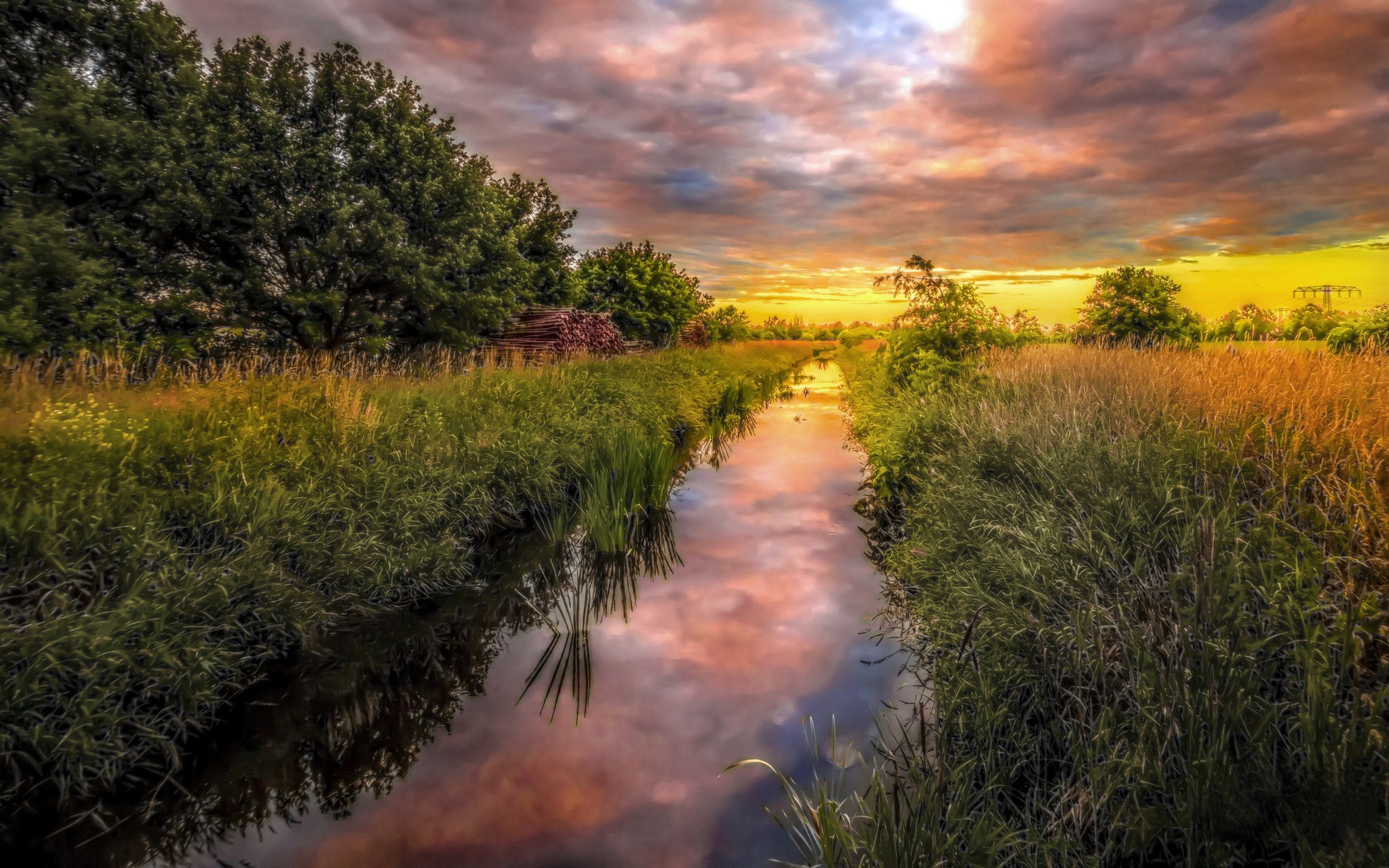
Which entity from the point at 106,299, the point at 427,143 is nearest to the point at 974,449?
the point at 106,299

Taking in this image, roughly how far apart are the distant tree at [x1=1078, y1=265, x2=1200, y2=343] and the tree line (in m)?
19.4

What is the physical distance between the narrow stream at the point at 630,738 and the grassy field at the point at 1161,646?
0.65 meters

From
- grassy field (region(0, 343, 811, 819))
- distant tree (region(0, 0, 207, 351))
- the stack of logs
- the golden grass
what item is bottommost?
grassy field (region(0, 343, 811, 819))

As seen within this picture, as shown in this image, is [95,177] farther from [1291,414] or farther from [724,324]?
[724,324]

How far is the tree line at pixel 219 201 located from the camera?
1065cm

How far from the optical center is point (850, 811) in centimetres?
347

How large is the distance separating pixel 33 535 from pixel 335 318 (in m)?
13.9

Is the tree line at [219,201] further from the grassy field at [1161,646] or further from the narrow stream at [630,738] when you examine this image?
the grassy field at [1161,646]

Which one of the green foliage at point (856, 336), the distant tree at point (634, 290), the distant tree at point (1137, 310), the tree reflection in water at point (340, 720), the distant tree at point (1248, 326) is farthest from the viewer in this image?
the green foliage at point (856, 336)

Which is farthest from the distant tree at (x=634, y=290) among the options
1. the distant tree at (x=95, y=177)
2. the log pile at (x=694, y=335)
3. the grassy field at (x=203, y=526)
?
the grassy field at (x=203, y=526)

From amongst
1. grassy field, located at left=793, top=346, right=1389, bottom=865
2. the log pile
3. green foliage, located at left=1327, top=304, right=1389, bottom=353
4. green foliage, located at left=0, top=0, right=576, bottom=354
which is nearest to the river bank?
grassy field, located at left=793, top=346, right=1389, bottom=865

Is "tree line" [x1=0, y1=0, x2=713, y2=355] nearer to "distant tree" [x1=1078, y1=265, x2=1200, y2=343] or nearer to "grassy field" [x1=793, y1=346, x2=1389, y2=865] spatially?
"grassy field" [x1=793, y1=346, x2=1389, y2=865]

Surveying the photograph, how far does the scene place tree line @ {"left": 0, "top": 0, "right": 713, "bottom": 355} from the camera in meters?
10.6

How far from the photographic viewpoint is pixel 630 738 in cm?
431
